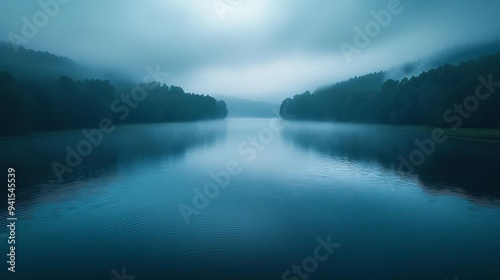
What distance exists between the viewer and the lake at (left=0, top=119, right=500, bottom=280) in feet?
40.7

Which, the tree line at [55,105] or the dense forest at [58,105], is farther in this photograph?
the dense forest at [58,105]

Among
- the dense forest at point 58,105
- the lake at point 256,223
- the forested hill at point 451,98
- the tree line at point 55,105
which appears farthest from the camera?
the forested hill at point 451,98

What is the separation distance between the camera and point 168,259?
1296 cm

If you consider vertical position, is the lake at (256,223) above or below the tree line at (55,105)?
below

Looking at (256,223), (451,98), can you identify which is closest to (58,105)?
(256,223)

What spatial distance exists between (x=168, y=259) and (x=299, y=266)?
17.6ft

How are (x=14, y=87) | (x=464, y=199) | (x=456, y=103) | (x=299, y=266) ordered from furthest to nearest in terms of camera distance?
(x=456, y=103) → (x=14, y=87) → (x=464, y=199) → (x=299, y=266)

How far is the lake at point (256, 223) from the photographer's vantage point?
40.7ft

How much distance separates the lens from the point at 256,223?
17.2 meters

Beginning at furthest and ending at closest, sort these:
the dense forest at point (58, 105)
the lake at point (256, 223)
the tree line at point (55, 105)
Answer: the dense forest at point (58, 105), the tree line at point (55, 105), the lake at point (256, 223)

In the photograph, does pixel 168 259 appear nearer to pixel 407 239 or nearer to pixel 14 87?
pixel 407 239

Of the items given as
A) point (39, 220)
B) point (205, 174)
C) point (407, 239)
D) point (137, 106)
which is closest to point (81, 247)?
point (39, 220)

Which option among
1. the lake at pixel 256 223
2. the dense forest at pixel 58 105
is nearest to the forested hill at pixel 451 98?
the lake at pixel 256 223

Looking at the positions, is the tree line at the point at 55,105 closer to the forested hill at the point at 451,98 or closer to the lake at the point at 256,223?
the lake at the point at 256,223
